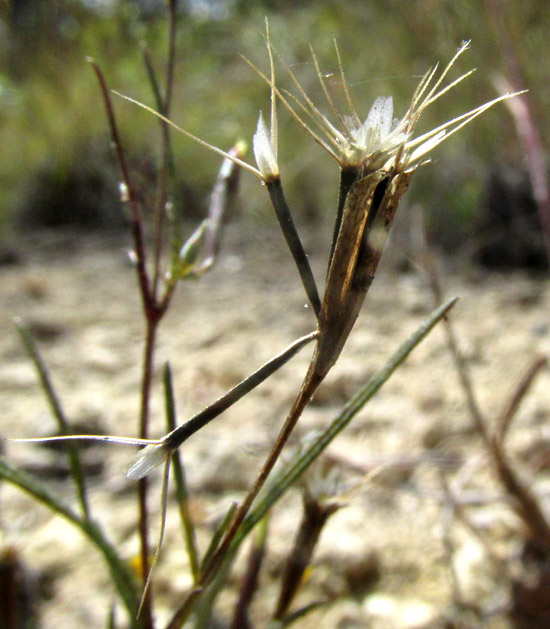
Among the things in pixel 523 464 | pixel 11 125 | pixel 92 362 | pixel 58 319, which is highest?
pixel 11 125

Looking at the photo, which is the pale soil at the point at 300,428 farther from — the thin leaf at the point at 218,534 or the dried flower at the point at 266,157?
the dried flower at the point at 266,157

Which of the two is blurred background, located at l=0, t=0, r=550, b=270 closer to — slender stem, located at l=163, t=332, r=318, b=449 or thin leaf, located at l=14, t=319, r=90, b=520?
thin leaf, located at l=14, t=319, r=90, b=520

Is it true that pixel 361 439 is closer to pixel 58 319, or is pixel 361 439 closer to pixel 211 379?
pixel 211 379

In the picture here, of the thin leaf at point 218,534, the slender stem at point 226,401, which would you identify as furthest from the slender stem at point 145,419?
the slender stem at point 226,401

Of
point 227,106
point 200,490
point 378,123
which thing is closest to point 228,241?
point 227,106

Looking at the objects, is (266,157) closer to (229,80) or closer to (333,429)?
(333,429)

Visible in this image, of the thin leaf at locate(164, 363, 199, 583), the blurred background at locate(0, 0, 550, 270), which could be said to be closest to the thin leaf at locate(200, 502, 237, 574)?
the thin leaf at locate(164, 363, 199, 583)
